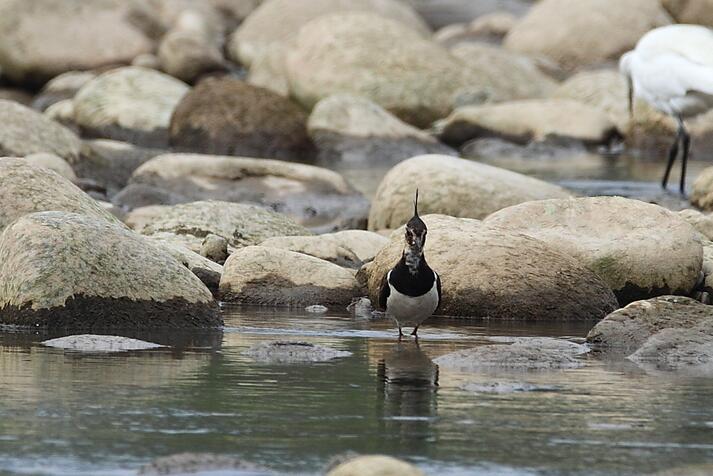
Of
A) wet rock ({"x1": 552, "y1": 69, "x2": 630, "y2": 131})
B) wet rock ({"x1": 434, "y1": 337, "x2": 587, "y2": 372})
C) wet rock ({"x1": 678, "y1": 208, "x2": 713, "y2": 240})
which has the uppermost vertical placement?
wet rock ({"x1": 552, "y1": 69, "x2": 630, "y2": 131})

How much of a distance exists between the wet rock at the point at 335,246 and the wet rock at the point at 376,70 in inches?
601

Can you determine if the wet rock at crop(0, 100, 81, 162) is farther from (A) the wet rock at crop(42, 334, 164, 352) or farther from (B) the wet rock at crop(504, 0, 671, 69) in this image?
(B) the wet rock at crop(504, 0, 671, 69)

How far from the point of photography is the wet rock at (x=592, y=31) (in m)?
36.3

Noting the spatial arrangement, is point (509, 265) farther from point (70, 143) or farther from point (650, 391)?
point (70, 143)

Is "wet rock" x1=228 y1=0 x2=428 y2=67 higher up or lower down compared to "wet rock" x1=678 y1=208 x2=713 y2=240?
higher up

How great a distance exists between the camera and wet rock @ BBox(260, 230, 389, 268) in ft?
41.6

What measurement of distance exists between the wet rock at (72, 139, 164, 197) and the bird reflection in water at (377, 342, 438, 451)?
9992 mm

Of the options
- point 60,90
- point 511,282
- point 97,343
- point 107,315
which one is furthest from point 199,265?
point 60,90

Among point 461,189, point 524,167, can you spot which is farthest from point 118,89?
point 461,189

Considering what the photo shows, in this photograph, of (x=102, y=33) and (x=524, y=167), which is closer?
(x=524, y=167)

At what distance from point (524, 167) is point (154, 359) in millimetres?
15977

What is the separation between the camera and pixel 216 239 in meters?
13.1

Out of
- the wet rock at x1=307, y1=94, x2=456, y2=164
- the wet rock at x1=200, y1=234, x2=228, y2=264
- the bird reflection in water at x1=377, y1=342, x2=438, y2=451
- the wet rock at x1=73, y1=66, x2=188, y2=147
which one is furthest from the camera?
the wet rock at x1=73, y1=66, x2=188, y2=147

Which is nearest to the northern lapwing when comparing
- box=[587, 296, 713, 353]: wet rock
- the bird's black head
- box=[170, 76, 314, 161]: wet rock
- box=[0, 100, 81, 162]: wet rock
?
the bird's black head
